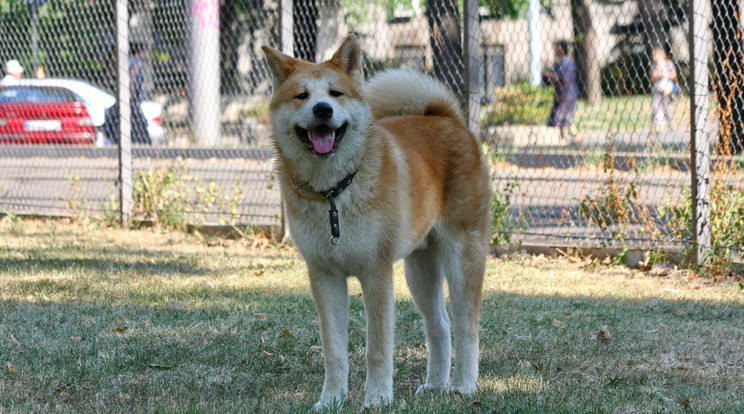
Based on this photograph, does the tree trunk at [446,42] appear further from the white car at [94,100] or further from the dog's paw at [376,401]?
the white car at [94,100]

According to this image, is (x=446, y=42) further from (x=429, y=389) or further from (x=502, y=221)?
(x=429, y=389)

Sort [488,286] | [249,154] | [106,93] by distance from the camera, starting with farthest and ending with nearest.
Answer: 1. [106,93]
2. [249,154]
3. [488,286]

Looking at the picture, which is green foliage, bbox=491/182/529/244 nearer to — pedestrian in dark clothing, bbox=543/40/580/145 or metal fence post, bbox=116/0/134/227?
metal fence post, bbox=116/0/134/227

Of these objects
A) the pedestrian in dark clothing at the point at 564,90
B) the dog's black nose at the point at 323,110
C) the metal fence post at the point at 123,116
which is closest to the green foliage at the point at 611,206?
the dog's black nose at the point at 323,110

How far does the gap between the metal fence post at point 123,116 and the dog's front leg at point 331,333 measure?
5.80 m

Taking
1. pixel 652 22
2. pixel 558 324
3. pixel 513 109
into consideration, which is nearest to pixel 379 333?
pixel 558 324

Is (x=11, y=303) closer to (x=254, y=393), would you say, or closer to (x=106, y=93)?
(x=254, y=393)

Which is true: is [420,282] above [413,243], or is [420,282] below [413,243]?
below

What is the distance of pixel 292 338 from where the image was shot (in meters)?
4.98

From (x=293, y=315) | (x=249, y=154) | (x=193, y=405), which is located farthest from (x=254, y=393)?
(x=249, y=154)

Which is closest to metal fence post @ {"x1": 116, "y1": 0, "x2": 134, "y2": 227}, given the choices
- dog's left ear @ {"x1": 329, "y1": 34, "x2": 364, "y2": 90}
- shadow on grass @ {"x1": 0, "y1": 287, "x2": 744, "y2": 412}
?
shadow on grass @ {"x1": 0, "y1": 287, "x2": 744, "y2": 412}

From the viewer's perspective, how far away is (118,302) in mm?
5863

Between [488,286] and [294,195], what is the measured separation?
121 inches

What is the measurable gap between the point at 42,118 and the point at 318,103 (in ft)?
27.1
